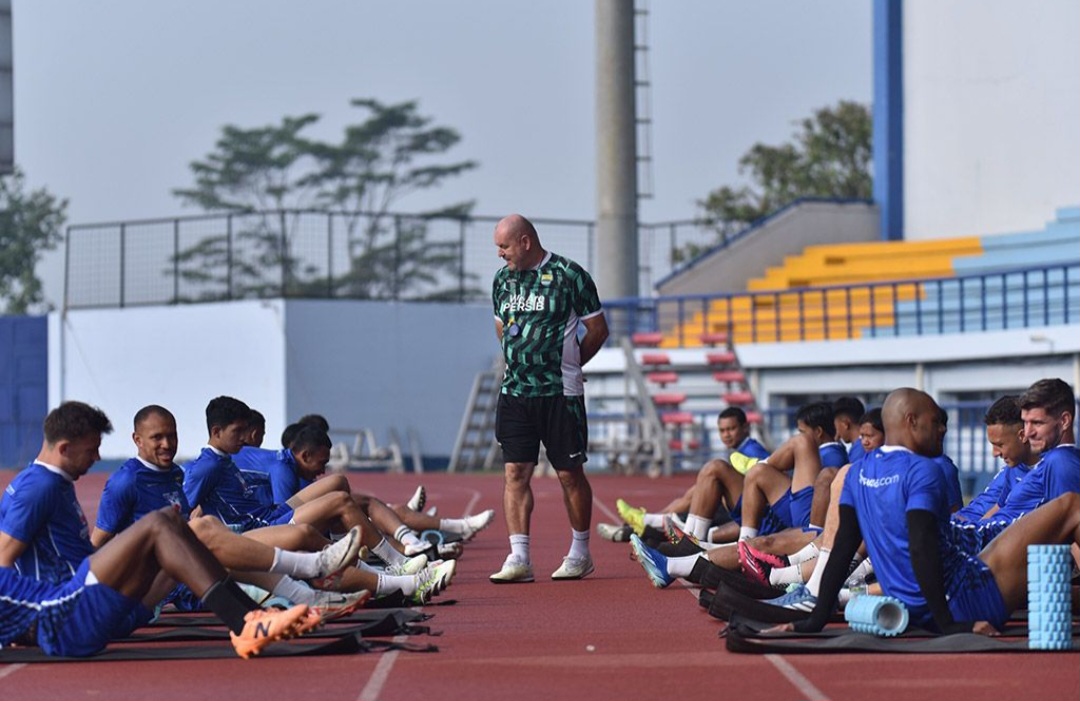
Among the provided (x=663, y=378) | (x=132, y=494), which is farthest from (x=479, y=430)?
(x=132, y=494)

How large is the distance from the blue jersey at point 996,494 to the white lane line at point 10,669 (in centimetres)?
431

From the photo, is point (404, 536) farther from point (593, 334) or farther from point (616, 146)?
point (616, 146)

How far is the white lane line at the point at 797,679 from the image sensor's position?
21.7ft

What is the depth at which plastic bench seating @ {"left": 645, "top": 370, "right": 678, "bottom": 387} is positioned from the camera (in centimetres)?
2947

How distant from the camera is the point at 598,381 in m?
32.0

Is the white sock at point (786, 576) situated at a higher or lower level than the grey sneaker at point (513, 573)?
higher

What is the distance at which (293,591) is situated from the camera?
849 centimetres

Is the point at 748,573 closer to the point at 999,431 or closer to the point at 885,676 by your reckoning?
the point at 999,431

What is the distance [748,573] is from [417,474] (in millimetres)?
22947

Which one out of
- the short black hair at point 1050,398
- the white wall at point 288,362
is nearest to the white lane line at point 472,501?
the white wall at point 288,362

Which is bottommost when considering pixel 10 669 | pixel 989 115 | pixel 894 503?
pixel 10 669

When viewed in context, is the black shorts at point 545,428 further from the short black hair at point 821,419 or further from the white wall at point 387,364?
the white wall at point 387,364

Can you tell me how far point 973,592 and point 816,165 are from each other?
135ft

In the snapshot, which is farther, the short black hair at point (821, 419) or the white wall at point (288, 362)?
the white wall at point (288, 362)
